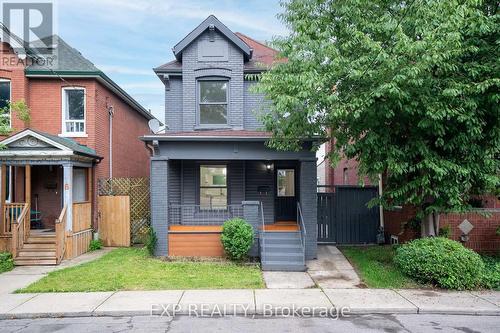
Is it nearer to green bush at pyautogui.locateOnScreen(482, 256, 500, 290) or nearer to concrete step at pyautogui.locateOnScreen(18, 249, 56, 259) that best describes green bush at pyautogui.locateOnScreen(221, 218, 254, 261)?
concrete step at pyautogui.locateOnScreen(18, 249, 56, 259)

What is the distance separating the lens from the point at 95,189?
13.6 metres

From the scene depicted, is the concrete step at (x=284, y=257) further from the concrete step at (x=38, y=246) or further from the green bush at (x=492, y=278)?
the concrete step at (x=38, y=246)

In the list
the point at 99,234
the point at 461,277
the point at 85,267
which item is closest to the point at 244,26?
the point at 99,234

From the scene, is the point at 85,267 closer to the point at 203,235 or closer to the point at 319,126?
the point at 203,235

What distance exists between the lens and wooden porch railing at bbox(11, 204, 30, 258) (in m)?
10.7

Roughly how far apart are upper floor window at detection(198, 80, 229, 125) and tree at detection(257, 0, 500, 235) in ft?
12.2

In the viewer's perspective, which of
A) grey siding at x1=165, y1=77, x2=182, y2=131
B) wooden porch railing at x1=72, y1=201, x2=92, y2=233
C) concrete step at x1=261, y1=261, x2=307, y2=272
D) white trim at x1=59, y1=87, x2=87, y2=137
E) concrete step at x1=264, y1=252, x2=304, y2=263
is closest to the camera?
concrete step at x1=261, y1=261, x2=307, y2=272

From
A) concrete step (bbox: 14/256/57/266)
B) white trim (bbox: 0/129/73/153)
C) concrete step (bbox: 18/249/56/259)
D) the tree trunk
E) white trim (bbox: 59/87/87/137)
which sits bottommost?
concrete step (bbox: 14/256/57/266)

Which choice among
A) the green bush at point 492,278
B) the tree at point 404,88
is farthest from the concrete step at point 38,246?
the green bush at point 492,278

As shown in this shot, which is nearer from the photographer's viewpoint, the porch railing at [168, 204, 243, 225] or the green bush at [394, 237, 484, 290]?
the green bush at [394, 237, 484, 290]

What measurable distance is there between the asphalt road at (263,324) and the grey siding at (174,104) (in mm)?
8088

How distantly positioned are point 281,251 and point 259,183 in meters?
3.43

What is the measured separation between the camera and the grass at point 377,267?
843cm

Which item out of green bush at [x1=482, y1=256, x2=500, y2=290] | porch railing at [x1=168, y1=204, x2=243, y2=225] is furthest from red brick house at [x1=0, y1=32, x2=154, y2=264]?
green bush at [x1=482, y1=256, x2=500, y2=290]
